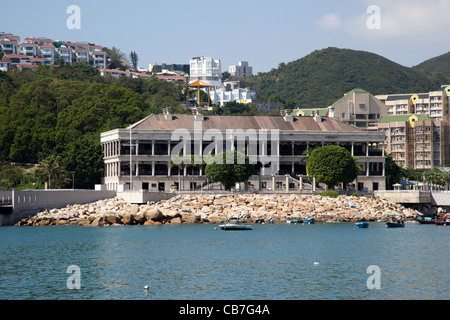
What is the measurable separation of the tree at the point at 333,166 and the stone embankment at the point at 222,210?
13.8 feet

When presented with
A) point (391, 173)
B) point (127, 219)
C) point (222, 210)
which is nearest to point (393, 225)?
point (222, 210)

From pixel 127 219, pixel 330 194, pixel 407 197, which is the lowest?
pixel 127 219

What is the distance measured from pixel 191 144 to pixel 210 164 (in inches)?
488

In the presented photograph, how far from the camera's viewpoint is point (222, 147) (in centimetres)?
13388

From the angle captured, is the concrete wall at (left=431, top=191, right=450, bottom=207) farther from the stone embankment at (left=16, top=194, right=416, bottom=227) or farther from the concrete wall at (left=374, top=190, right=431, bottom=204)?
the stone embankment at (left=16, top=194, right=416, bottom=227)

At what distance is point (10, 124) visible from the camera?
145 meters

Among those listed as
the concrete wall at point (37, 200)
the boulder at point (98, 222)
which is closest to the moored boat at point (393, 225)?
the boulder at point (98, 222)

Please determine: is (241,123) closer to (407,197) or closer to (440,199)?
(407,197)

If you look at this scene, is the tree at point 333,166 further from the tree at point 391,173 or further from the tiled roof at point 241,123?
the tree at point 391,173

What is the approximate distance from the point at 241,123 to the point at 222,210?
30.5 metres

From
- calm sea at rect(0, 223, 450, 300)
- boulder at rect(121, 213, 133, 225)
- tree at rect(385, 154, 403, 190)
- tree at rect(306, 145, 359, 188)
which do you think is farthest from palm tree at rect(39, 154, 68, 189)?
tree at rect(385, 154, 403, 190)

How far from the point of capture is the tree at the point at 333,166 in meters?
123

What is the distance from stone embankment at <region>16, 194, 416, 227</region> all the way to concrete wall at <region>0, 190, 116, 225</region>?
94 centimetres

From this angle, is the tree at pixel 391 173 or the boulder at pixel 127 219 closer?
the boulder at pixel 127 219
